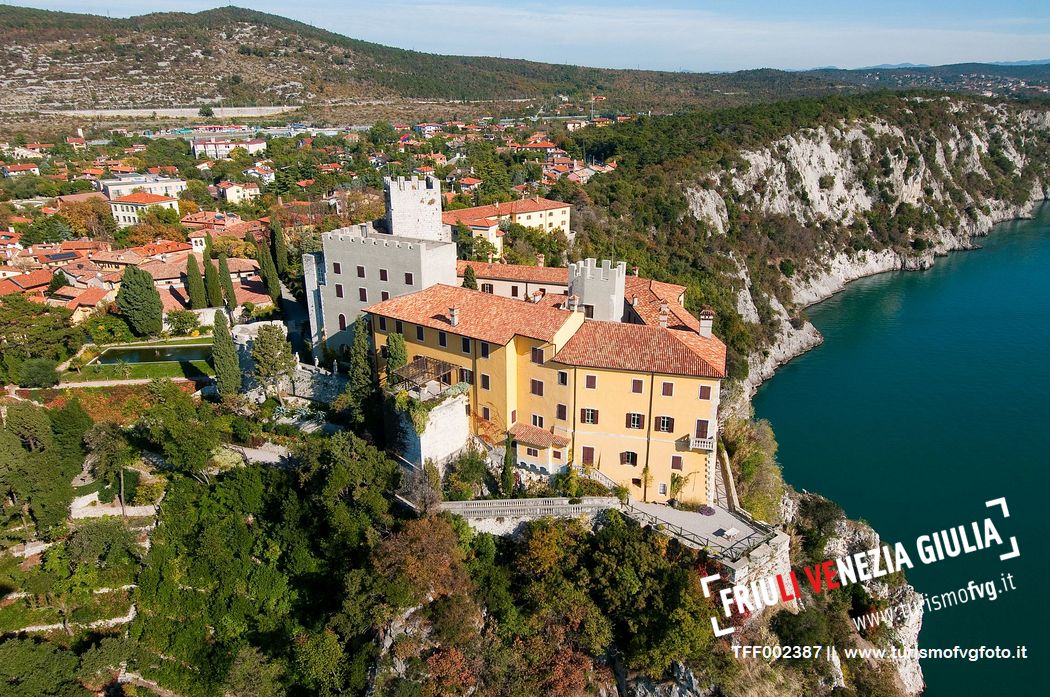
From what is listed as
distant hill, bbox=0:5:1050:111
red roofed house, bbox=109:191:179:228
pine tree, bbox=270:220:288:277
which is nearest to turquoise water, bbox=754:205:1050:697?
pine tree, bbox=270:220:288:277

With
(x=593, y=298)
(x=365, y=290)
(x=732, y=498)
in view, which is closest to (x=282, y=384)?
(x=365, y=290)

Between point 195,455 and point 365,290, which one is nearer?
point 195,455

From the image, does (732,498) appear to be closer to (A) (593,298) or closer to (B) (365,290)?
(A) (593,298)

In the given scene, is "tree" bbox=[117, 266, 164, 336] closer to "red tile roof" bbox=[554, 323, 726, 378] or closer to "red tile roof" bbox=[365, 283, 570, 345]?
"red tile roof" bbox=[365, 283, 570, 345]

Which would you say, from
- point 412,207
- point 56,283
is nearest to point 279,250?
point 56,283

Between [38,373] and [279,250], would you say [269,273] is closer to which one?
[279,250]

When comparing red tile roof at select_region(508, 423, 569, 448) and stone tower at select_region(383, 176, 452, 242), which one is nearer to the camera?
red tile roof at select_region(508, 423, 569, 448)
